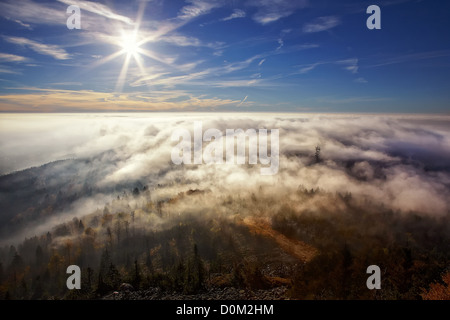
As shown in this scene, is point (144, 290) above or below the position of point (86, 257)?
above

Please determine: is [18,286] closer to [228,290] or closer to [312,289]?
[228,290]

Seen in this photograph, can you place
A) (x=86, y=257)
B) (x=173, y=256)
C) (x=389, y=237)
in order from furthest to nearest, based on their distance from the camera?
(x=389, y=237)
(x=86, y=257)
(x=173, y=256)

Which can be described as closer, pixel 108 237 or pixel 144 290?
pixel 144 290
